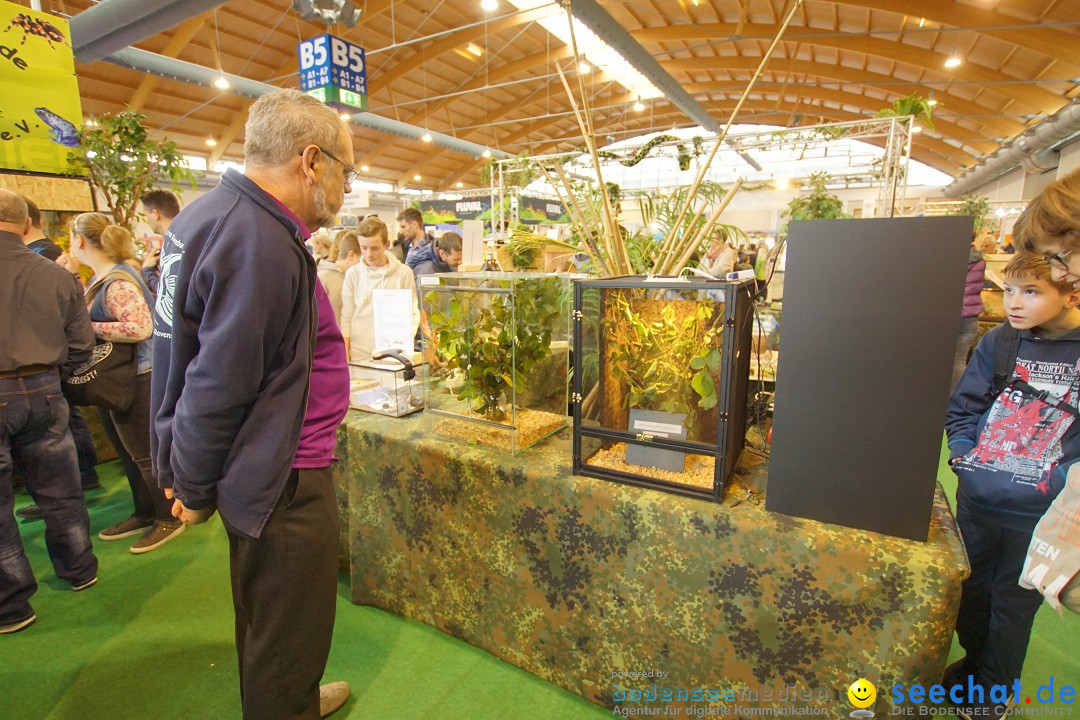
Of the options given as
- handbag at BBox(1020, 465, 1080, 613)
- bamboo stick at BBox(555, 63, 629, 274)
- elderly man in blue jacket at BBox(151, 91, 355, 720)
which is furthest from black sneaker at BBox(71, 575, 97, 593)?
handbag at BBox(1020, 465, 1080, 613)

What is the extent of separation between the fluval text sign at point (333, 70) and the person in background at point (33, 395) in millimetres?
3922

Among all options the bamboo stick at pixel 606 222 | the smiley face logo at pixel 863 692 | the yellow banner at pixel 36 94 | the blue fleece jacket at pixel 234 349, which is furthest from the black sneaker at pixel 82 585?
the smiley face logo at pixel 863 692

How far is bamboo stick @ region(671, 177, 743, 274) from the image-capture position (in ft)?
4.52

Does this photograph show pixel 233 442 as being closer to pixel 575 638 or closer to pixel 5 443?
pixel 575 638

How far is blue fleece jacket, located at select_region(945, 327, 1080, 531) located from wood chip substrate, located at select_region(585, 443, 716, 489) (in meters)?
0.70

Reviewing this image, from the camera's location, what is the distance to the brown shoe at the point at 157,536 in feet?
8.34

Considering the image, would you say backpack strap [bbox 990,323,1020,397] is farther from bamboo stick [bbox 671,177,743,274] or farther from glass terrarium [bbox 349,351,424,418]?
→ glass terrarium [bbox 349,351,424,418]

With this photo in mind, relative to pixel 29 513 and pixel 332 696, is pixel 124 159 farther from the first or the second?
→ pixel 332 696

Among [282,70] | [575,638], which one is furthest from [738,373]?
[282,70]

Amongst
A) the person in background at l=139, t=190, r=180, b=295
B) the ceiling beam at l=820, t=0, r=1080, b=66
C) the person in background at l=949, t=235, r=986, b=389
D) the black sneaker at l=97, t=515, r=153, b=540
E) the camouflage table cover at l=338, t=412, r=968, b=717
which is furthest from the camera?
the ceiling beam at l=820, t=0, r=1080, b=66

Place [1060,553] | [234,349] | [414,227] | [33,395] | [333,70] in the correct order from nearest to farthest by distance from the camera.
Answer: [1060,553] → [234,349] → [33,395] → [414,227] → [333,70]

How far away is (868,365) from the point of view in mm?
1064

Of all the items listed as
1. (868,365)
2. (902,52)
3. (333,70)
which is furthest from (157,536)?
(902,52)

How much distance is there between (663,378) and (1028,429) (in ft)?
3.09
